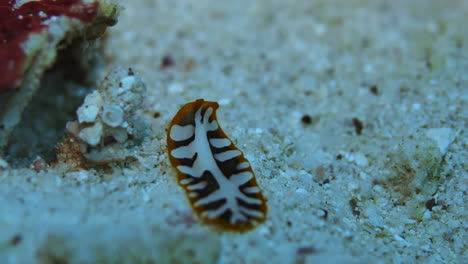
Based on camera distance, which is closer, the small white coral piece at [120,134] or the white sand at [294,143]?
the white sand at [294,143]

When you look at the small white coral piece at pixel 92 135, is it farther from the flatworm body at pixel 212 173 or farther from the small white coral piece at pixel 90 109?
the flatworm body at pixel 212 173

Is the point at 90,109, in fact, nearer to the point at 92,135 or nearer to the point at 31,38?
the point at 92,135

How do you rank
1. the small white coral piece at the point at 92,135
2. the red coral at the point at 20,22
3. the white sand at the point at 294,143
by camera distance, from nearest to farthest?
the white sand at the point at 294,143 → the red coral at the point at 20,22 → the small white coral piece at the point at 92,135

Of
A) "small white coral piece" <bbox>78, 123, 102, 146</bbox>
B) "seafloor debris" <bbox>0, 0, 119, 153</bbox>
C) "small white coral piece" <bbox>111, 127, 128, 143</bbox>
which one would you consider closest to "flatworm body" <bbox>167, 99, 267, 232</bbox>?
"small white coral piece" <bbox>111, 127, 128, 143</bbox>

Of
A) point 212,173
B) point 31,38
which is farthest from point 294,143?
point 31,38

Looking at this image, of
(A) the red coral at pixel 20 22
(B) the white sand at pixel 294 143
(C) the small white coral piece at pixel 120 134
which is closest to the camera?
(B) the white sand at pixel 294 143

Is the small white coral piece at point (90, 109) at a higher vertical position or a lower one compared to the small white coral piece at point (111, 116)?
higher

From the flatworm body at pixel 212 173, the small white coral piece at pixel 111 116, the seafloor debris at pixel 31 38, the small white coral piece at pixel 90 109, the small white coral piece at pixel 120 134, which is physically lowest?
the flatworm body at pixel 212 173

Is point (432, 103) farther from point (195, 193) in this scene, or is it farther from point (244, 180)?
point (195, 193)

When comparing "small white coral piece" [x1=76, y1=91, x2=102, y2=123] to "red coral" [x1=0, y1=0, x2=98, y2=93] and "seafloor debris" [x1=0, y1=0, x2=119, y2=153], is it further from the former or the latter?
"red coral" [x1=0, y1=0, x2=98, y2=93]

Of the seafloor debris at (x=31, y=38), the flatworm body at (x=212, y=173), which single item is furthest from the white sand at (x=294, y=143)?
the seafloor debris at (x=31, y=38)
